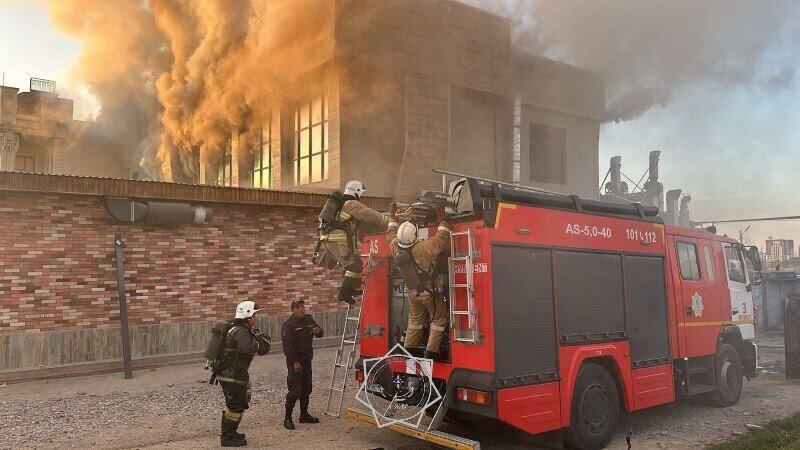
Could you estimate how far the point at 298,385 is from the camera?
7.17m

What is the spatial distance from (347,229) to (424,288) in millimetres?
1557

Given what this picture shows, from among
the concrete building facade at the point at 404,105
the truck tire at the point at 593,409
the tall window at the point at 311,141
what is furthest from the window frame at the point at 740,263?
the tall window at the point at 311,141

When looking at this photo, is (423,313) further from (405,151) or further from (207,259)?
(405,151)

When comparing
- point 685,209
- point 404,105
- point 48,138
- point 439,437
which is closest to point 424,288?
point 439,437

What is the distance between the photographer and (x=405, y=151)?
18125mm

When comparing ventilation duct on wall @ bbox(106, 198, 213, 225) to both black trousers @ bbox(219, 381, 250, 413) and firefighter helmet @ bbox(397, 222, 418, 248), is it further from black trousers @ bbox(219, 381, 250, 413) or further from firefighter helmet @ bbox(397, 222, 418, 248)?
firefighter helmet @ bbox(397, 222, 418, 248)

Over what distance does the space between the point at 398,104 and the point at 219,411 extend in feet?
40.8

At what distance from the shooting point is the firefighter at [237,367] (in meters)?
6.23

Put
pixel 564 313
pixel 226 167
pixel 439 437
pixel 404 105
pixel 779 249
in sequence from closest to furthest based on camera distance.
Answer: pixel 439 437 < pixel 564 313 < pixel 404 105 < pixel 226 167 < pixel 779 249

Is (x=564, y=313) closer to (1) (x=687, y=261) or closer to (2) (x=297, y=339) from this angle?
(1) (x=687, y=261)

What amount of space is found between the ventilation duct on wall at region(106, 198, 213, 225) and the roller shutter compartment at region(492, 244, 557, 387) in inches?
298

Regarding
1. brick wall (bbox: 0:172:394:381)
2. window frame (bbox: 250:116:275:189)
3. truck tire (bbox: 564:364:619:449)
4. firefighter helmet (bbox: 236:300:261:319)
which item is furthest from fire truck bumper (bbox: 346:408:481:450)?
Result: window frame (bbox: 250:116:275:189)

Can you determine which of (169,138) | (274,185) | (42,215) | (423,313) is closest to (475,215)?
(423,313)

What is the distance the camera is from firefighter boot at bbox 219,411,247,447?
248 inches
